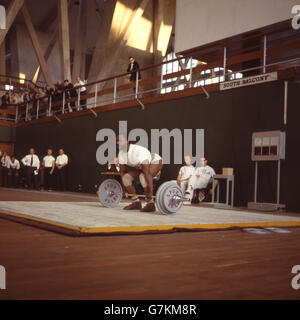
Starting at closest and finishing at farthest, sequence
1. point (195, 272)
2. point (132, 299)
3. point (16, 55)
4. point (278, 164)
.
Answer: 1. point (132, 299)
2. point (195, 272)
3. point (278, 164)
4. point (16, 55)

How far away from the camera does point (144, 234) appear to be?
405 cm

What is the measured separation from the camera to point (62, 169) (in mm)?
14539

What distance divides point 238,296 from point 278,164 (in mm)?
6572

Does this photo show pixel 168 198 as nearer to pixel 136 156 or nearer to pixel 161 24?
pixel 136 156

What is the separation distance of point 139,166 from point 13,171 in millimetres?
12322

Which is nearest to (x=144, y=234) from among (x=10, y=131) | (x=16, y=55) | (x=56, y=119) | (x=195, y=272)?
(x=195, y=272)

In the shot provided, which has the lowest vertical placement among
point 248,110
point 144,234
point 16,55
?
point 144,234

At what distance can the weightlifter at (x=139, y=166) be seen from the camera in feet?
20.1

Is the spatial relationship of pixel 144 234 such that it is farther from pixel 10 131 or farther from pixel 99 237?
pixel 10 131

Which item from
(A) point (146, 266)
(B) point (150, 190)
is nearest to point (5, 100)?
(B) point (150, 190)

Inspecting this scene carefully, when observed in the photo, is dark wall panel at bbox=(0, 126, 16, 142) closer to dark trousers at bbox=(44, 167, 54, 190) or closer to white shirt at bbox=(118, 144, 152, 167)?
dark trousers at bbox=(44, 167, 54, 190)

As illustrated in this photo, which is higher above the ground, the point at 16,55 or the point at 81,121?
the point at 16,55

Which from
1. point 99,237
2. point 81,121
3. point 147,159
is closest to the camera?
point 99,237

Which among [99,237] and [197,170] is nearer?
[99,237]
